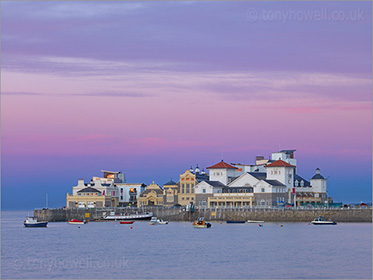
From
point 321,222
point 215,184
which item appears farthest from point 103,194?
point 321,222

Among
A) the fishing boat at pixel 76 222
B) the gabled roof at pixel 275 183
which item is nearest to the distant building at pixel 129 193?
the fishing boat at pixel 76 222

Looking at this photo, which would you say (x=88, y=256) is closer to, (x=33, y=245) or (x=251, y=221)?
(x=33, y=245)

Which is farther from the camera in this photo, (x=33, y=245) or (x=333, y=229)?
(x=333, y=229)

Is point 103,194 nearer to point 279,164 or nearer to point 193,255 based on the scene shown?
point 279,164

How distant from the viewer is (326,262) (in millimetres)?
75750

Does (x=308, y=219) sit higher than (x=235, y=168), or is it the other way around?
(x=235, y=168)

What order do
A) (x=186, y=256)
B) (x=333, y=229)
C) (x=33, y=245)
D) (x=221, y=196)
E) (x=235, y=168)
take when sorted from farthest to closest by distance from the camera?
1. (x=235, y=168)
2. (x=221, y=196)
3. (x=333, y=229)
4. (x=33, y=245)
5. (x=186, y=256)

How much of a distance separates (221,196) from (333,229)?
46183 millimetres

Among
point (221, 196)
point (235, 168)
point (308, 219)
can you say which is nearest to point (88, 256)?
point (308, 219)

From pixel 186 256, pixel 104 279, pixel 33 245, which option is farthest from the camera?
pixel 33 245

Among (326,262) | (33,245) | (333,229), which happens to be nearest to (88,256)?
(33,245)

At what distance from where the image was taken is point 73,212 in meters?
171

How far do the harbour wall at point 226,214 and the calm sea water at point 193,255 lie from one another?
77.7 feet

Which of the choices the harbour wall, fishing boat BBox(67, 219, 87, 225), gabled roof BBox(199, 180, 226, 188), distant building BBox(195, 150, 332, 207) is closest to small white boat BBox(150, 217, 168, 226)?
the harbour wall
